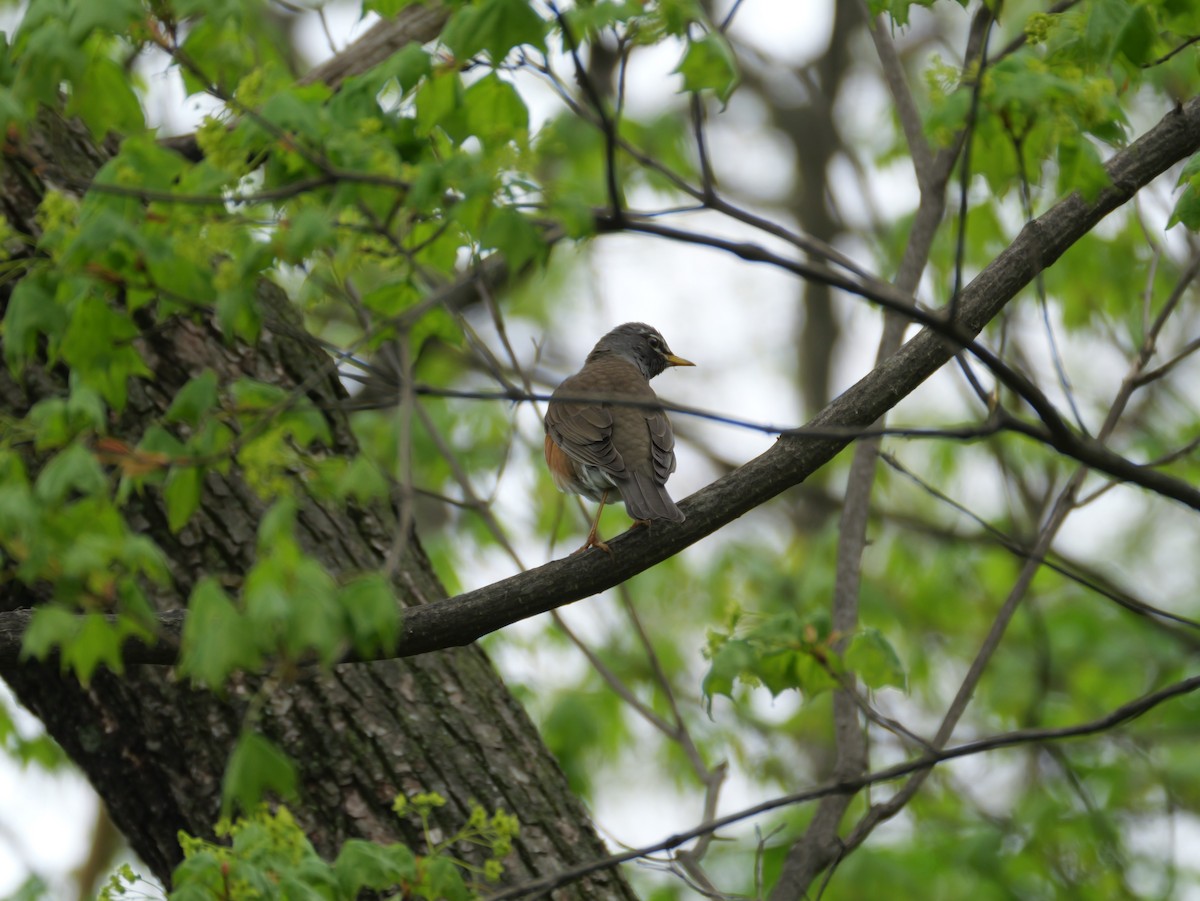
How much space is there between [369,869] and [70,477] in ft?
4.77

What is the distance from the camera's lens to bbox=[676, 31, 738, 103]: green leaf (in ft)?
9.98

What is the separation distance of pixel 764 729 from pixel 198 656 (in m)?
8.82

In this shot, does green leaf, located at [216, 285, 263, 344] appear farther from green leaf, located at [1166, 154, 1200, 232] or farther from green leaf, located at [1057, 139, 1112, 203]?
green leaf, located at [1166, 154, 1200, 232]

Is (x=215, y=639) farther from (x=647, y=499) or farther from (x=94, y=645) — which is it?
(x=647, y=499)

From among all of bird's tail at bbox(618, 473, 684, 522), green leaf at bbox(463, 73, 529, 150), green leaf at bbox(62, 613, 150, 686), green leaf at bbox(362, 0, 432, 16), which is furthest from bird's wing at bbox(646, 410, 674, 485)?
green leaf at bbox(62, 613, 150, 686)

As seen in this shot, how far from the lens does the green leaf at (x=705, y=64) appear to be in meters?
3.04

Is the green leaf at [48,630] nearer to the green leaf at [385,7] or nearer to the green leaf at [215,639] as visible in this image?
the green leaf at [215,639]

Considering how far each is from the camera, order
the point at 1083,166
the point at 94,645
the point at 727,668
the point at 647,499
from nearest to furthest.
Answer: the point at 94,645, the point at 1083,166, the point at 727,668, the point at 647,499

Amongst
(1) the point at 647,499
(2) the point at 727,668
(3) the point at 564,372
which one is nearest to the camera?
(2) the point at 727,668

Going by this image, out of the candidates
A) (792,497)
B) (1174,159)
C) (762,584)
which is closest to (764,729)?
(762,584)

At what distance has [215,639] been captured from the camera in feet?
7.50

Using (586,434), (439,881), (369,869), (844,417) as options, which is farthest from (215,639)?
(586,434)

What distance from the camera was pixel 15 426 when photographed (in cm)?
284

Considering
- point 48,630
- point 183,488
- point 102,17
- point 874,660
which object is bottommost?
point 48,630
